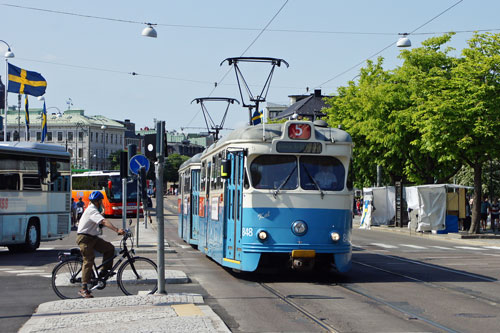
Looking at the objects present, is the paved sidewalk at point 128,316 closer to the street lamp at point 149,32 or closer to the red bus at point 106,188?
the street lamp at point 149,32

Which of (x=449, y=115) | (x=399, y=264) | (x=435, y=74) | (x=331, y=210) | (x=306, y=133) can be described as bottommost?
(x=399, y=264)

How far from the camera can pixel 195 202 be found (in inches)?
922

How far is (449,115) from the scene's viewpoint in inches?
1371

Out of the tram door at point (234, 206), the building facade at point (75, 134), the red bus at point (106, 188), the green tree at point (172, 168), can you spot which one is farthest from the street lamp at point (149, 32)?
the green tree at point (172, 168)

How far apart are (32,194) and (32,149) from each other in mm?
1356

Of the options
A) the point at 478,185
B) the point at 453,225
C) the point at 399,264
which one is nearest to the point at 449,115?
the point at 478,185

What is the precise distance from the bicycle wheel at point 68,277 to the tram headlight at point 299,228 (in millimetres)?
4381

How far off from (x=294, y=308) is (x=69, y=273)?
351 centimetres

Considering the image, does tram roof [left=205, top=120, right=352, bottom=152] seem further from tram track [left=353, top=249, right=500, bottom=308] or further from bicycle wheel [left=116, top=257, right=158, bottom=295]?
bicycle wheel [left=116, top=257, right=158, bottom=295]

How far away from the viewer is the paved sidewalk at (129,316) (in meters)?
9.42

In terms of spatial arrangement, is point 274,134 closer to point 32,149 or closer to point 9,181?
point 9,181

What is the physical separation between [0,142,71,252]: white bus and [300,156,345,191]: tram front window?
1090 cm

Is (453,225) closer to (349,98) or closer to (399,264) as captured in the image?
(349,98)

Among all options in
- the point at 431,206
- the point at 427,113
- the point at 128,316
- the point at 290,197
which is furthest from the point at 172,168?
the point at 128,316
